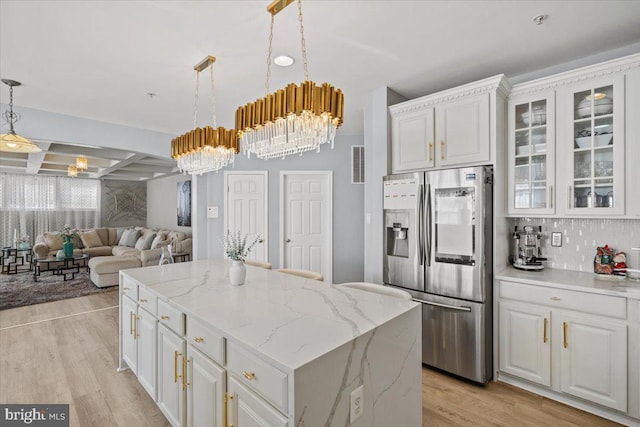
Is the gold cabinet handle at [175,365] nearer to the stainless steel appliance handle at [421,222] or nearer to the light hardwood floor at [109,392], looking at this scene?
the light hardwood floor at [109,392]

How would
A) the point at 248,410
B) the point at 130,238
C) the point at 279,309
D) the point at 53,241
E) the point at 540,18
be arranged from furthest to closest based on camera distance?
1. the point at 130,238
2. the point at 53,241
3. the point at 540,18
4. the point at 279,309
5. the point at 248,410

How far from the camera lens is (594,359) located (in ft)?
6.97

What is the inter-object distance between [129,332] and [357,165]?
3.58 metres

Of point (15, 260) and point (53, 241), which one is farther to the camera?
point (53, 241)

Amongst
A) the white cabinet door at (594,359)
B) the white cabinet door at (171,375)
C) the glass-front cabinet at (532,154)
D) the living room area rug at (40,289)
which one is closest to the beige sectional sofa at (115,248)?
the living room area rug at (40,289)

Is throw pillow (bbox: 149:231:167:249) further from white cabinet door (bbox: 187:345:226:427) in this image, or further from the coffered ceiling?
white cabinet door (bbox: 187:345:226:427)

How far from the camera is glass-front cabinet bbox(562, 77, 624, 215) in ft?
7.39

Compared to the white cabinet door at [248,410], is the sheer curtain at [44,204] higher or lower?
higher

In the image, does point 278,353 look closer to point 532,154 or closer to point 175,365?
point 175,365

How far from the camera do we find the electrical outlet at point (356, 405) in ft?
3.97

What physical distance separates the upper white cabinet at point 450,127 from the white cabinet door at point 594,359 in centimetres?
136

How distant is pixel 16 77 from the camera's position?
2.90 metres

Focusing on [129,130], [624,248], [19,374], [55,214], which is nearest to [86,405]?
[19,374]

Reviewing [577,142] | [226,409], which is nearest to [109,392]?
[226,409]
